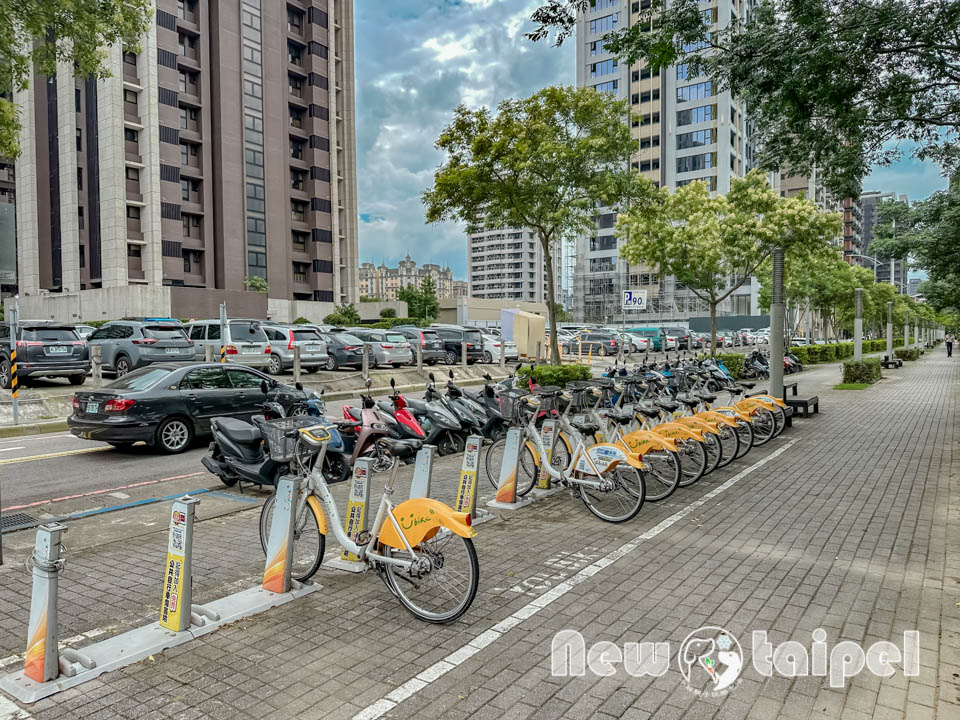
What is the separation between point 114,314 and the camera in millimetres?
46469

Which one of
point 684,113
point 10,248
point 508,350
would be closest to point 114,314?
point 508,350

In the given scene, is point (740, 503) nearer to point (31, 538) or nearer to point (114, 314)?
point (31, 538)

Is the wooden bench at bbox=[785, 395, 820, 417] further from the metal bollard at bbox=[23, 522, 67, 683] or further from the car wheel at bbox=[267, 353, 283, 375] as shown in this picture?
the car wheel at bbox=[267, 353, 283, 375]

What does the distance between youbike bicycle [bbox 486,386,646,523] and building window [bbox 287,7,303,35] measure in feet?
203

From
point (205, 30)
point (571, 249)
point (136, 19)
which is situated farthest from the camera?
point (571, 249)

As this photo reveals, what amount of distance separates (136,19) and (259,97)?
1896 inches

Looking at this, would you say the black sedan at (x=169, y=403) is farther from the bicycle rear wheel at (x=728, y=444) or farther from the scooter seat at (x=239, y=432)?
the bicycle rear wheel at (x=728, y=444)

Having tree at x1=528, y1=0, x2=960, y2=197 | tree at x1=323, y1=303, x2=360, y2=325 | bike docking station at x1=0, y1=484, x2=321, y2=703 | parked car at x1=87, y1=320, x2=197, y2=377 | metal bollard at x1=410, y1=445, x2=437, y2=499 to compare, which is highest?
tree at x1=528, y1=0, x2=960, y2=197

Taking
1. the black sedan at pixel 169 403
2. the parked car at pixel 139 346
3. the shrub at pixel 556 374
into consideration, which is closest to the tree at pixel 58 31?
the black sedan at pixel 169 403

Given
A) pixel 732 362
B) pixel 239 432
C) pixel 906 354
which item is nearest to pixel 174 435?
pixel 239 432

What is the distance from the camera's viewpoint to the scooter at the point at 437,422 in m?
10.1

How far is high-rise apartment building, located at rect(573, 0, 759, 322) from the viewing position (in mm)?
77438

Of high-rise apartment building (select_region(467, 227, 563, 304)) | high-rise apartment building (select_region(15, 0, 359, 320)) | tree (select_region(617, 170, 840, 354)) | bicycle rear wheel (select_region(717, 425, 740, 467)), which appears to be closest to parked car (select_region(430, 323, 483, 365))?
tree (select_region(617, 170, 840, 354))

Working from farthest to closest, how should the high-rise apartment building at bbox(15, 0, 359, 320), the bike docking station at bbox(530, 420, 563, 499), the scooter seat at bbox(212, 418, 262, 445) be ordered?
the high-rise apartment building at bbox(15, 0, 359, 320)
the scooter seat at bbox(212, 418, 262, 445)
the bike docking station at bbox(530, 420, 563, 499)
